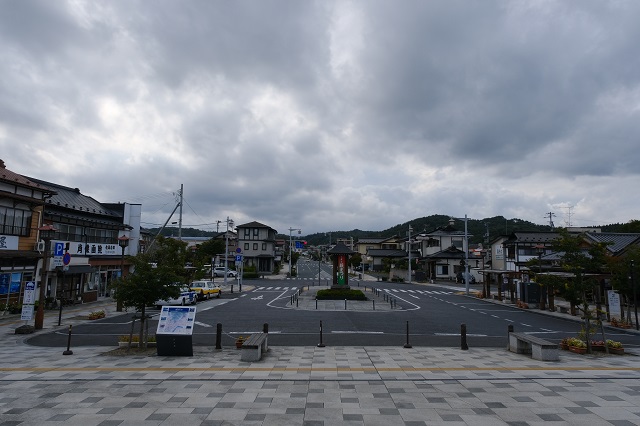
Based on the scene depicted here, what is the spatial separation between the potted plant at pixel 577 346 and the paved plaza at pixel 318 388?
0.39m

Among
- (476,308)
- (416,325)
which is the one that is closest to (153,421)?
(416,325)

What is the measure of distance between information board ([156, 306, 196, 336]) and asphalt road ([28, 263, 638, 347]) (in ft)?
9.39

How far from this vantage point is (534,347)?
13.6 m

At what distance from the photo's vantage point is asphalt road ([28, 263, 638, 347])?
669 inches

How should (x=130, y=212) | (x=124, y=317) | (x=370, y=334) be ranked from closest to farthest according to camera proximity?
(x=370, y=334) < (x=124, y=317) < (x=130, y=212)

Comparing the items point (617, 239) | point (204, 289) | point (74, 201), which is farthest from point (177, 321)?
point (617, 239)

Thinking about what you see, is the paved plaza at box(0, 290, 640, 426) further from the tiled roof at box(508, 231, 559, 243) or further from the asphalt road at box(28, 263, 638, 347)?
the tiled roof at box(508, 231, 559, 243)

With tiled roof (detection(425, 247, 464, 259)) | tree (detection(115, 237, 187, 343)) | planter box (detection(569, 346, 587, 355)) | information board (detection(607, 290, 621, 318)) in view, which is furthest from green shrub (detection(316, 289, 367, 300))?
tiled roof (detection(425, 247, 464, 259))

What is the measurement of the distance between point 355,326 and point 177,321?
1046cm

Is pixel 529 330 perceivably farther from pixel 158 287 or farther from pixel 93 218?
pixel 93 218

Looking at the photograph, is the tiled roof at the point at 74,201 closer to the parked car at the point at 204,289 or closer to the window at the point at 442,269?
the parked car at the point at 204,289

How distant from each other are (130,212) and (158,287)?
29.9 meters

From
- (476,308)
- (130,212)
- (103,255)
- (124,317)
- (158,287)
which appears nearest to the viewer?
(158,287)

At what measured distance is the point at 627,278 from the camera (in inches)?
874
